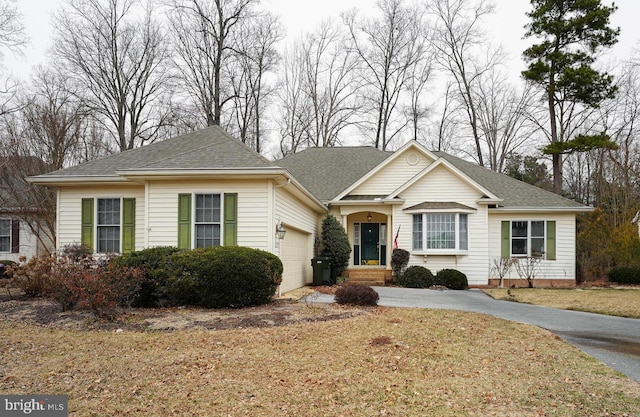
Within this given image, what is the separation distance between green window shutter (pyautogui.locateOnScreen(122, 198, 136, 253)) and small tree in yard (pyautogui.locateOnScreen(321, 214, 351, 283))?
697 centimetres

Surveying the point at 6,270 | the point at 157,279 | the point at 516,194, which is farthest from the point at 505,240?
the point at 6,270

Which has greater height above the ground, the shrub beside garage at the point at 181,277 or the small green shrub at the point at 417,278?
the shrub beside garage at the point at 181,277

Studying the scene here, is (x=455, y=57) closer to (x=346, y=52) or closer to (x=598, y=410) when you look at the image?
(x=346, y=52)

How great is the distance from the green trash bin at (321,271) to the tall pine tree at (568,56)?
14860 mm

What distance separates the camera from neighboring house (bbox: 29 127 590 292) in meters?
12.1

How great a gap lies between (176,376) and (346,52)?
31.0 m

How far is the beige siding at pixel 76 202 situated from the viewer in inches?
539

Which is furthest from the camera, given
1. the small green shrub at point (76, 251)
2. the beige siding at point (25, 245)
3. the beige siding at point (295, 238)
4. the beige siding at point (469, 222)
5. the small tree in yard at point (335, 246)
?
the beige siding at point (25, 245)

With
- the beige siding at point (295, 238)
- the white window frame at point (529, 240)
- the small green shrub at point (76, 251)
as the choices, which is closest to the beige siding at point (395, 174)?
the beige siding at point (295, 238)

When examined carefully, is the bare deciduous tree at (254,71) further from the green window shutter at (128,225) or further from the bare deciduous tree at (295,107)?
the green window shutter at (128,225)

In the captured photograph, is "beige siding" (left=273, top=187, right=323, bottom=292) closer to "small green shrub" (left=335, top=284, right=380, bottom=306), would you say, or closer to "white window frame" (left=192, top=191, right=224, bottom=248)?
"white window frame" (left=192, top=191, right=224, bottom=248)

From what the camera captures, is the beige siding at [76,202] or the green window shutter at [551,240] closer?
the beige siding at [76,202]

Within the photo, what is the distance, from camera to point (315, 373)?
5.74m

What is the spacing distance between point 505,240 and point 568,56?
12.7 m
